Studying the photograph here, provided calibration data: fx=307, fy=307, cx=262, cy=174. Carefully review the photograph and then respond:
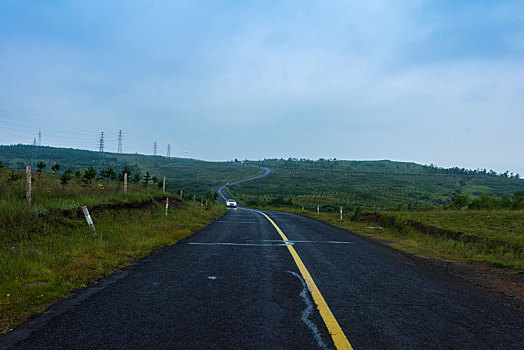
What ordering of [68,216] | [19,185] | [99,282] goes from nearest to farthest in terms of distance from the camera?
[99,282] → [68,216] → [19,185]

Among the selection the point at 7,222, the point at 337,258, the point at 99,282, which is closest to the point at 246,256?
the point at 337,258

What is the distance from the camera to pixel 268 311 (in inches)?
159

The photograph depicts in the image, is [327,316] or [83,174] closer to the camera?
[327,316]

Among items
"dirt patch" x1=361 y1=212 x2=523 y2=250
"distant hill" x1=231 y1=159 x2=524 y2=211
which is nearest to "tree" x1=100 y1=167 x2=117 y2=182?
"dirt patch" x1=361 y1=212 x2=523 y2=250

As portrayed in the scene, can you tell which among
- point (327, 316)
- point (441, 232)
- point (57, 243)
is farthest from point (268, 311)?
point (441, 232)

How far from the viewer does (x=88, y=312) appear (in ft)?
12.9

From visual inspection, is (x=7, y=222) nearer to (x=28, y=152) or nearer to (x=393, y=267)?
(x=393, y=267)

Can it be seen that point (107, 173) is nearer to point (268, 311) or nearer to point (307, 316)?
point (268, 311)

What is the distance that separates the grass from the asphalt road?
472 millimetres

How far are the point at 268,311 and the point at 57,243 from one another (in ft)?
21.4

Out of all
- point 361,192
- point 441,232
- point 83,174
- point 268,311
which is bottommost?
point 361,192

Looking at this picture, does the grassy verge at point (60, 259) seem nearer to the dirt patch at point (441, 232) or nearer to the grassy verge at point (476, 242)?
the grassy verge at point (476, 242)

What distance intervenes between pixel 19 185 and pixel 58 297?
9.21 metres

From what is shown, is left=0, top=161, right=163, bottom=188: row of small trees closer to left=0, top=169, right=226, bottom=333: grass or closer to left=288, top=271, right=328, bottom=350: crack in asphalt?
left=0, top=169, right=226, bottom=333: grass
